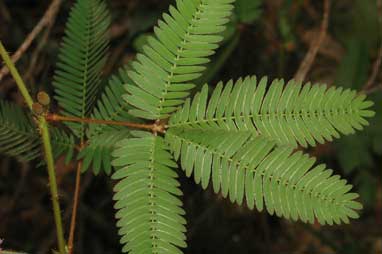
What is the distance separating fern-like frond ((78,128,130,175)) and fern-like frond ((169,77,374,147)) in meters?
0.34

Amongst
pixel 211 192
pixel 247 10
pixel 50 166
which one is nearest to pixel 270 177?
pixel 50 166

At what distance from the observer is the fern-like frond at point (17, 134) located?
1.71m

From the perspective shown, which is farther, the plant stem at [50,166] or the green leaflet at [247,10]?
the green leaflet at [247,10]

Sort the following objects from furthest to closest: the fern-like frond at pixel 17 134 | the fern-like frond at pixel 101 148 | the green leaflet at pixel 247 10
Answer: the green leaflet at pixel 247 10 → the fern-like frond at pixel 17 134 → the fern-like frond at pixel 101 148

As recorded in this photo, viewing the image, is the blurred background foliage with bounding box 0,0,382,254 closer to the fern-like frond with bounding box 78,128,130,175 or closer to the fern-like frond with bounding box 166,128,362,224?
the fern-like frond with bounding box 78,128,130,175

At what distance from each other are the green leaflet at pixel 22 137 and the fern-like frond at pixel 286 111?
536mm

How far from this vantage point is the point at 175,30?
4.24 feet

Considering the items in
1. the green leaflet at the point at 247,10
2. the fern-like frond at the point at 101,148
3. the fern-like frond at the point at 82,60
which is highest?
the green leaflet at the point at 247,10

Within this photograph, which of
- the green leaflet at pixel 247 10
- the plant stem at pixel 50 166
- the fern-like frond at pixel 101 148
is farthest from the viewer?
the green leaflet at pixel 247 10

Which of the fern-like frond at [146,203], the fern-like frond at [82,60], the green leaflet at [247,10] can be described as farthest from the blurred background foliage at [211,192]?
the fern-like frond at [146,203]

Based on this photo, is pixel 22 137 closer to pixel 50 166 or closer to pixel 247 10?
pixel 50 166

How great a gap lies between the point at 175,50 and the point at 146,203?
382 mm

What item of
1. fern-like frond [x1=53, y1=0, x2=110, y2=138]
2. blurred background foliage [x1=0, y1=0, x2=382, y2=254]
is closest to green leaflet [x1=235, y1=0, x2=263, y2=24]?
blurred background foliage [x1=0, y1=0, x2=382, y2=254]

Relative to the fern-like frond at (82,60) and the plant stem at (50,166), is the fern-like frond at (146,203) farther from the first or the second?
the fern-like frond at (82,60)
